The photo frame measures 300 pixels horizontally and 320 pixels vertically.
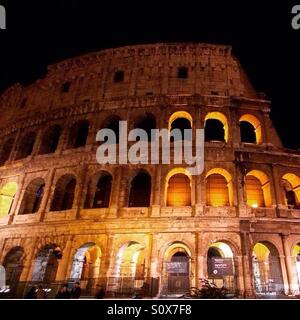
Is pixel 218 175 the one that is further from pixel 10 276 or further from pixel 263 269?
pixel 10 276

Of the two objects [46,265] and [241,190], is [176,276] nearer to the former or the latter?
[241,190]

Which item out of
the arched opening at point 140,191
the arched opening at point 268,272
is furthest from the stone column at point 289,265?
the arched opening at point 140,191

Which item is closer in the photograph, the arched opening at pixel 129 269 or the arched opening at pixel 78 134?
the arched opening at pixel 129 269

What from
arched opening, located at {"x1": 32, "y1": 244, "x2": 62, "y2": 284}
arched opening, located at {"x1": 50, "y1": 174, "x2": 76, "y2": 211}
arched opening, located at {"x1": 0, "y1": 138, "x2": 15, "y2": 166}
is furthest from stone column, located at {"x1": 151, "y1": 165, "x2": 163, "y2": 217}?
arched opening, located at {"x1": 0, "y1": 138, "x2": 15, "y2": 166}

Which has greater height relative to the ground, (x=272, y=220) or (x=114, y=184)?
(x=114, y=184)

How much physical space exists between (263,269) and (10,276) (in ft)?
45.1

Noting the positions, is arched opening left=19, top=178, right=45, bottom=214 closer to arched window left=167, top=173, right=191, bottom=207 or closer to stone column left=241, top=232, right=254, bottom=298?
arched window left=167, top=173, right=191, bottom=207

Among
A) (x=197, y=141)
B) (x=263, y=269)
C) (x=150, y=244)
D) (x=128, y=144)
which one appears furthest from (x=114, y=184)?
(x=263, y=269)

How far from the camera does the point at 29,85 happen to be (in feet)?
77.2

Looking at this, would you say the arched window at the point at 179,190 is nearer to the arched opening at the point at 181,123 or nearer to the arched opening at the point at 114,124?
the arched opening at the point at 181,123

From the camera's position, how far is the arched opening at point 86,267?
570 inches

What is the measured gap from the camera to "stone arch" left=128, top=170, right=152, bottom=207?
16766 mm

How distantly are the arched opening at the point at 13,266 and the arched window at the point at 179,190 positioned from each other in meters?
8.98
